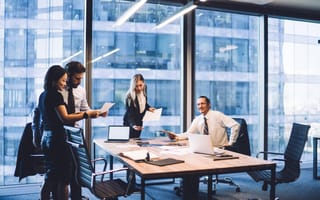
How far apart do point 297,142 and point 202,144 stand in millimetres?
1259

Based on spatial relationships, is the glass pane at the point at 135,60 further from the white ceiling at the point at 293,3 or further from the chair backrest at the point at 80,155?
the chair backrest at the point at 80,155

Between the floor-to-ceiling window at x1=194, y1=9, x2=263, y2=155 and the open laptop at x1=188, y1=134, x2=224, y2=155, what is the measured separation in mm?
2246

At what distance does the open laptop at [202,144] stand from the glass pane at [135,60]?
1.97m

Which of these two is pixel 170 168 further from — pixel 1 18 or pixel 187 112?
pixel 1 18

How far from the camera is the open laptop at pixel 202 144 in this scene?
2834 millimetres

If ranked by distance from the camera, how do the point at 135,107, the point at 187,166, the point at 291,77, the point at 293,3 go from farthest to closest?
the point at 291,77, the point at 293,3, the point at 135,107, the point at 187,166

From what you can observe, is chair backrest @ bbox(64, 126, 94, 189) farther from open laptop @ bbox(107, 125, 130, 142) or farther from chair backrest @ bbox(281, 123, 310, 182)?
chair backrest @ bbox(281, 123, 310, 182)

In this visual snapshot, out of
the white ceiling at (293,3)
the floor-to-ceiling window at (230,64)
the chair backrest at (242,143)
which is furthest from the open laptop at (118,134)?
the white ceiling at (293,3)

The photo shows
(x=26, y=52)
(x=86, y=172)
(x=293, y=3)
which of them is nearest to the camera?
(x=86, y=172)

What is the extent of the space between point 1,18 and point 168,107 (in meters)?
2.60

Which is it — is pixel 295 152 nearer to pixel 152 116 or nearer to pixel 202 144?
pixel 202 144

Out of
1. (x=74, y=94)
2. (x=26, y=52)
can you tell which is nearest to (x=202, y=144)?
(x=74, y=94)

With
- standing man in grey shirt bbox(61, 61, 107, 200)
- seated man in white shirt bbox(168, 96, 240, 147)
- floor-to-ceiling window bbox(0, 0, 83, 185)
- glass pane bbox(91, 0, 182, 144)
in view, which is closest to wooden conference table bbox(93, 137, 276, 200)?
standing man in grey shirt bbox(61, 61, 107, 200)

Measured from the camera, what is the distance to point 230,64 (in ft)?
17.9
